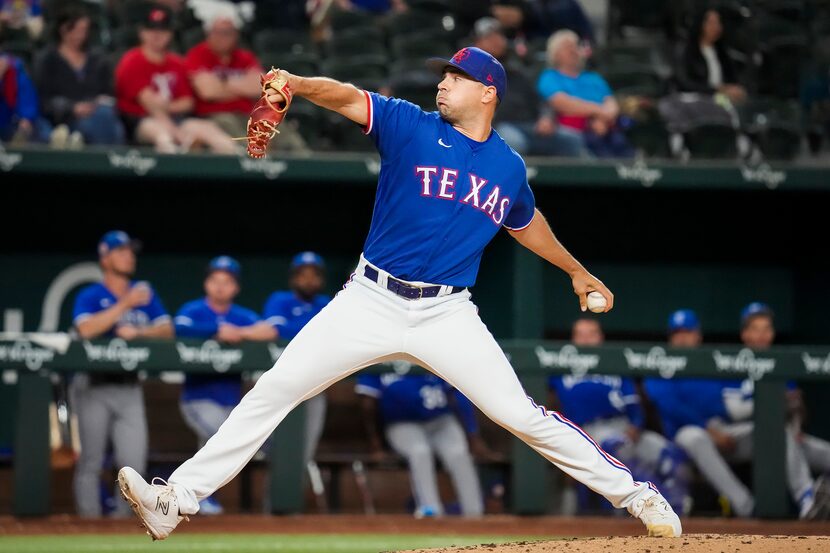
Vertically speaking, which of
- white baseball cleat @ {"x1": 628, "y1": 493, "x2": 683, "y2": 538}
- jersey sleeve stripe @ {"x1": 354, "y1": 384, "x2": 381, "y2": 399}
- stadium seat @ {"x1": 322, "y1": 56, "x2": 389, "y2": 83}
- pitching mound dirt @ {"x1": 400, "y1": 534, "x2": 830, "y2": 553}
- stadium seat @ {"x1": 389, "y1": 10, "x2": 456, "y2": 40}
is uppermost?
stadium seat @ {"x1": 389, "y1": 10, "x2": 456, "y2": 40}

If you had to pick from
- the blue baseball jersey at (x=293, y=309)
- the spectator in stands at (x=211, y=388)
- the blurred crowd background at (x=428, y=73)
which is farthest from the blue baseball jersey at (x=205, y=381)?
the blurred crowd background at (x=428, y=73)

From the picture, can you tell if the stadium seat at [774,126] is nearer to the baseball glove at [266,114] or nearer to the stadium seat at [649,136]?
the stadium seat at [649,136]

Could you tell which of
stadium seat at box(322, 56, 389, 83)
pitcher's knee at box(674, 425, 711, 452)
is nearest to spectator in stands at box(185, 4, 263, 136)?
stadium seat at box(322, 56, 389, 83)

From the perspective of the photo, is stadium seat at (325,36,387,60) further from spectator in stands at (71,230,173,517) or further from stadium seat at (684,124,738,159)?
spectator in stands at (71,230,173,517)

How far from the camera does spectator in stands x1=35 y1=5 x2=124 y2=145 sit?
8688mm

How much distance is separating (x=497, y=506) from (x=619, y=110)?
3391mm

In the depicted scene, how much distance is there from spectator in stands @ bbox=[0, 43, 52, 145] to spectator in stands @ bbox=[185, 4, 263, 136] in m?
1.09

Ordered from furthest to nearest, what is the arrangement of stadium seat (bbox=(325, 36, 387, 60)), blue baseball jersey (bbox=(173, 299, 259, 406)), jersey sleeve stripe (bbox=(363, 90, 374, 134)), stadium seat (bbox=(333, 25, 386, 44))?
stadium seat (bbox=(333, 25, 386, 44)) → stadium seat (bbox=(325, 36, 387, 60)) → blue baseball jersey (bbox=(173, 299, 259, 406)) → jersey sleeve stripe (bbox=(363, 90, 374, 134))

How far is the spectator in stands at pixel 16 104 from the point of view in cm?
854

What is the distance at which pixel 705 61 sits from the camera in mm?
10383

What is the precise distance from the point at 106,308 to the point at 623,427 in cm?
327

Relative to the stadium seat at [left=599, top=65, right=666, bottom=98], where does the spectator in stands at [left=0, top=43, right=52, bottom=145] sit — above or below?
below

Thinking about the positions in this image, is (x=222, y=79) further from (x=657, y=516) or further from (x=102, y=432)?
(x=657, y=516)

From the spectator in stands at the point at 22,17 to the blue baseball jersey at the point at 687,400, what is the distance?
5.34 meters
